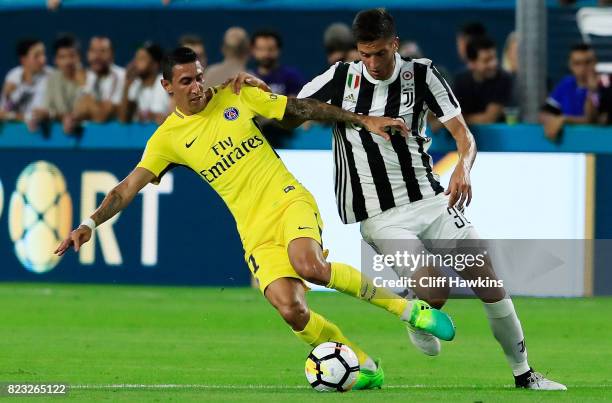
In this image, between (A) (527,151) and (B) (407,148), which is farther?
(A) (527,151)

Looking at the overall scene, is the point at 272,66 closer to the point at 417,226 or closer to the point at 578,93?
the point at 578,93

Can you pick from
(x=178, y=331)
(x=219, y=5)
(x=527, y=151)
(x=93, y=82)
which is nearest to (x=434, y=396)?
(x=178, y=331)

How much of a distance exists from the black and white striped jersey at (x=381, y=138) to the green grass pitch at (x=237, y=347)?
43.8 inches

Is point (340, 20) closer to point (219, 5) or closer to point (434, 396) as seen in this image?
point (219, 5)

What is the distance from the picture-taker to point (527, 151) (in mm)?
13711

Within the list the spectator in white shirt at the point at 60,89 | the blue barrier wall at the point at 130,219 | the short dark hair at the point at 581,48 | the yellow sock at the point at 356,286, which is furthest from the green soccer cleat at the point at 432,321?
the spectator in white shirt at the point at 60,89

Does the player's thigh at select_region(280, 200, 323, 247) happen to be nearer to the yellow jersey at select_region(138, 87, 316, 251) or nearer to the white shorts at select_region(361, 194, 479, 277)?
the yellow jersey at select_region(138, 87, 316, 251)

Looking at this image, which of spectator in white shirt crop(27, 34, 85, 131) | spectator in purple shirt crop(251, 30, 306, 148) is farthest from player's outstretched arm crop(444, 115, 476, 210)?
spectator in white shirt crop(27, 34, 85, 131)

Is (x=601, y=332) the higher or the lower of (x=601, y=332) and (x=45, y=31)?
the lower

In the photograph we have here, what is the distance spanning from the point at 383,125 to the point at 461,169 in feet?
1.81

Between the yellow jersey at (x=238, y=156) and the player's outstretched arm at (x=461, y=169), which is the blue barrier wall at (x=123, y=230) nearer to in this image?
the yellow jersey at (x=238, y=156)

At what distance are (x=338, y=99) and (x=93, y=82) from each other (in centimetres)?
758

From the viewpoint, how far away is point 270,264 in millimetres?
8383

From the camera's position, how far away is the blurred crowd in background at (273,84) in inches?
553
